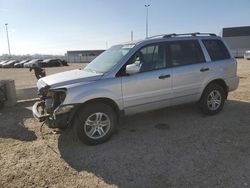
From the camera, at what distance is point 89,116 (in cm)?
475

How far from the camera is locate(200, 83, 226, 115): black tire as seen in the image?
20.4 ft

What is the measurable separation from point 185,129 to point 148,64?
1623 mm

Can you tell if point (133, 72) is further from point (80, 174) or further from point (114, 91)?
point (80, 174)

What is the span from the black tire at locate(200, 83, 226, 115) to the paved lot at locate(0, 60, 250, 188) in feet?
0.60

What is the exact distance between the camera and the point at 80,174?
3.89 meters

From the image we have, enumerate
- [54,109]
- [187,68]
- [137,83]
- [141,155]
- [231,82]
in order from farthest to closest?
[231,82] < [187,68] < [137,83] < [54,109] < [141,155]

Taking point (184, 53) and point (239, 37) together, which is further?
point (239, 37)

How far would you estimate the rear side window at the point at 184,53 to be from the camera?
18.6 ft

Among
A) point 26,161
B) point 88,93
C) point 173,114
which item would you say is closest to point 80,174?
point 26,161

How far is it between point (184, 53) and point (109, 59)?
1.73 m

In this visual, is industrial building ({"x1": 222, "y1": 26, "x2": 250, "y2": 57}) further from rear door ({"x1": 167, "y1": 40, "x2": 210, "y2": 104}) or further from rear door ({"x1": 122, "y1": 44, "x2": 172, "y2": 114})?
rear door ({"x1": 122, "y1": 44, "x2": 172, "y2": 114})

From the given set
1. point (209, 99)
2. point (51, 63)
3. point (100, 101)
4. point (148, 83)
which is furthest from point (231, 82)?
point (51, 63)

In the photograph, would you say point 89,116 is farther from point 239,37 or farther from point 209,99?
point 239,37

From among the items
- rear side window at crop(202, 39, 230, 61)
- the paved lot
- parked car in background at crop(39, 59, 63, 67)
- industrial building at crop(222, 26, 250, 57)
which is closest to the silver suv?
rear side window at crop(202, 39, 230, 61)
